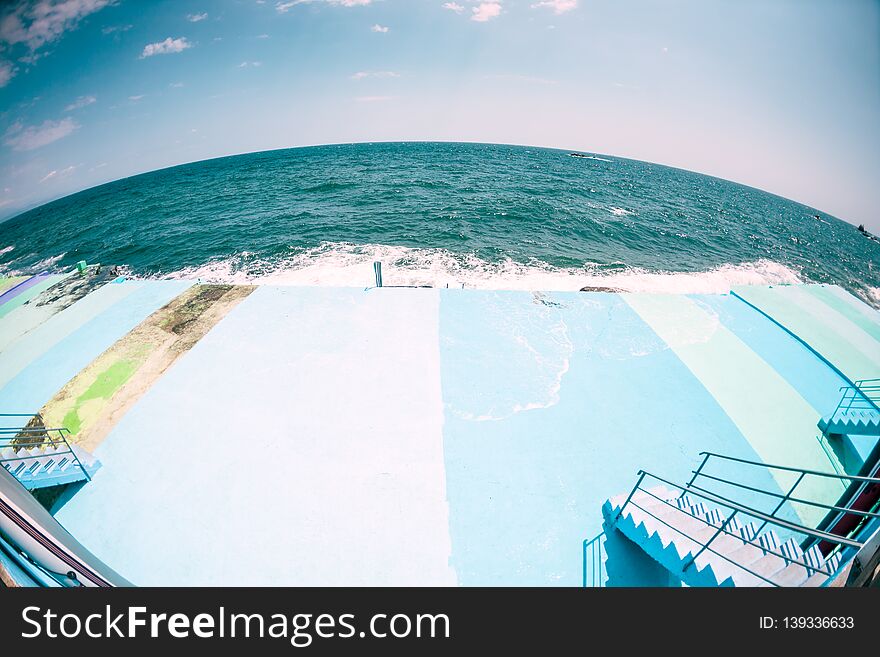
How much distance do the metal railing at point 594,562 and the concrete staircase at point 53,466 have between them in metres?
10.2

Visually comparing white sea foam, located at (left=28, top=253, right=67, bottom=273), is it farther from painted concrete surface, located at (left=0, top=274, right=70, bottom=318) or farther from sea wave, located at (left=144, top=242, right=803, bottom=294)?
sea wave, located at (left=144, top=242, right=803, bottom=294)

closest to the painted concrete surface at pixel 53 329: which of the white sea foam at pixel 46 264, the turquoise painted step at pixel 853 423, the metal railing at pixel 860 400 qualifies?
the white sea foam at pixel 46 264

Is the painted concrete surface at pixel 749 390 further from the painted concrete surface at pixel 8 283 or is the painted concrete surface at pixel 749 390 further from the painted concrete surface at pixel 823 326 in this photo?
the painted concrete surface at pixel 8 283

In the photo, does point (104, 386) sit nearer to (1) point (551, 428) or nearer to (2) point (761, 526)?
(1) point (551, 428)

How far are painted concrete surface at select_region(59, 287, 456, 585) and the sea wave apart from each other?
28.1 ft

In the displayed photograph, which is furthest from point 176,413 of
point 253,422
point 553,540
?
point 553,540

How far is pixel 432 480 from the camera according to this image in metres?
6.88

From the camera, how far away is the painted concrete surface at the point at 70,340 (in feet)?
30.9

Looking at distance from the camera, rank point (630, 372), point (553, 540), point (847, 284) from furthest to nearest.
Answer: point (847, 284) < point (630, 372) < point (553, 540)

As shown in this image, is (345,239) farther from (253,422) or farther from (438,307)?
(253,422)

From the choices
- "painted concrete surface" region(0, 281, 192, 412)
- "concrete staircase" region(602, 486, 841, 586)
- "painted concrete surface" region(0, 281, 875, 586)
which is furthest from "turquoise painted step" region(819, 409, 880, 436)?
"painted concrete surface" region(0, 281, 192, 412)

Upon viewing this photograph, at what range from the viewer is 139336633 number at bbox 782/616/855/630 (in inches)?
122

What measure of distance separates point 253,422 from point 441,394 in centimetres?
493

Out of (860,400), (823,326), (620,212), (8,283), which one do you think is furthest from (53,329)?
(620,212)
